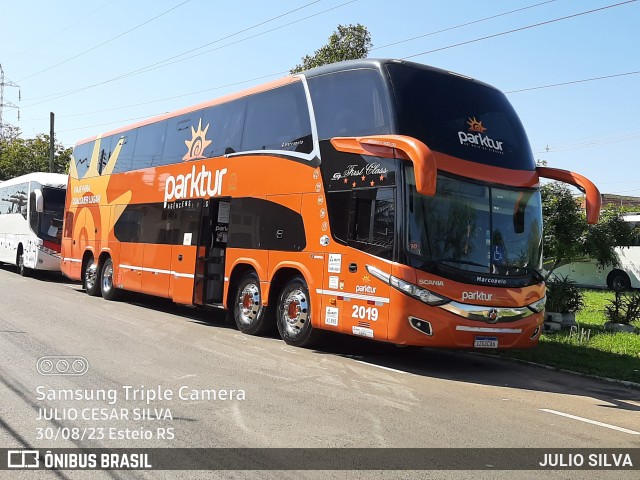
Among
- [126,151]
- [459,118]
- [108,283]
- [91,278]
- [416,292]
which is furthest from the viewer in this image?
[91,278]

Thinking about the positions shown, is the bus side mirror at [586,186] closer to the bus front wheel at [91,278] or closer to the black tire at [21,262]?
the bus front wheel at [91,278]

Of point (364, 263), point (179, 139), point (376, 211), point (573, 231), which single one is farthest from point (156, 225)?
point (573, 231)

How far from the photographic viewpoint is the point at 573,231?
14.8 meters

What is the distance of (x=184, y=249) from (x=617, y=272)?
2336cm

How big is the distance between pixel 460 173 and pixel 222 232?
5.95m

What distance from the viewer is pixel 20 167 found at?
5391 cm

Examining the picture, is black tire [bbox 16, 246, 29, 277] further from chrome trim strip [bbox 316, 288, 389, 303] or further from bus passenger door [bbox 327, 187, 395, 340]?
bus passenger door [bbox 327, 187, 395, 340]

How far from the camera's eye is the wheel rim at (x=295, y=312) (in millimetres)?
10812

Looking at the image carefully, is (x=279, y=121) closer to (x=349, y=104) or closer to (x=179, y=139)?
(x=349, y=104)

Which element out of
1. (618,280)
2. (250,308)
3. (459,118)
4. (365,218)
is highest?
(459,118)

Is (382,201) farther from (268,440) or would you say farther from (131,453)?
(131,453)

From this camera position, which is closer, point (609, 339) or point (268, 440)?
point (268, 440)

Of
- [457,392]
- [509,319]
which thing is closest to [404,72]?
[509,319]

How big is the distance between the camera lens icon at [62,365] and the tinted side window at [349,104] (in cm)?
505
